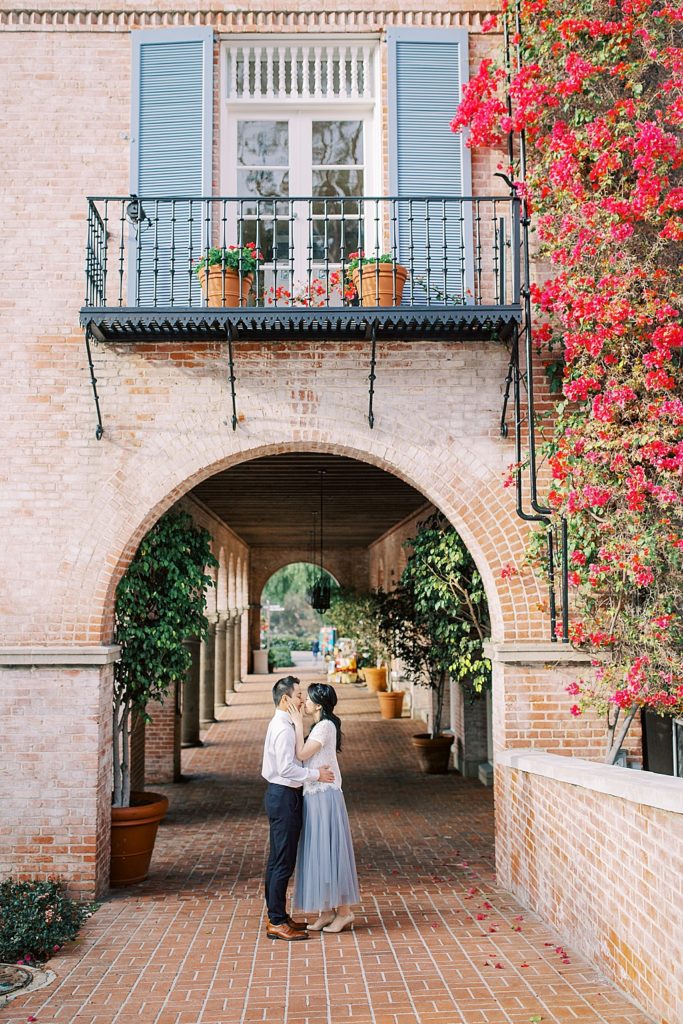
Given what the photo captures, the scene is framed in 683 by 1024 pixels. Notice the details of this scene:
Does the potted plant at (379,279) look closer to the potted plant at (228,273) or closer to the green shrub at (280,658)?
the potted plant at (228,273)

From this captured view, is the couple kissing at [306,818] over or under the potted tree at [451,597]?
under

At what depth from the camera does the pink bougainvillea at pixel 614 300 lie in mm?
6684

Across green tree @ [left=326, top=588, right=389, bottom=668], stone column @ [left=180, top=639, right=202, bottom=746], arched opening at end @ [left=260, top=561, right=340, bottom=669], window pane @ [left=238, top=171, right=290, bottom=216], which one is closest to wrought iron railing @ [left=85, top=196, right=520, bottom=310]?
window pane @ [left=238, top=171, right=290, bottom=216]

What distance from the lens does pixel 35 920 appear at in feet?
20.2

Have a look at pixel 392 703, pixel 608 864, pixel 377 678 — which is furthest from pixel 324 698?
pixel 377 678

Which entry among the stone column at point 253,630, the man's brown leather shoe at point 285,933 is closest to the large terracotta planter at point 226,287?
the man's brown leather shoe at point 285,933

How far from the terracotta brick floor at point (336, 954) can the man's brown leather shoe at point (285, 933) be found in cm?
7

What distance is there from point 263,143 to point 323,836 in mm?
6156

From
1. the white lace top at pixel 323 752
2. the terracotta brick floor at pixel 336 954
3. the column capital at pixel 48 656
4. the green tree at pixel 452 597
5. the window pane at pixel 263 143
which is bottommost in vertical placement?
the terracotta brick floor at pixel 336 954

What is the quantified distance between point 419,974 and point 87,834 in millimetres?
3078

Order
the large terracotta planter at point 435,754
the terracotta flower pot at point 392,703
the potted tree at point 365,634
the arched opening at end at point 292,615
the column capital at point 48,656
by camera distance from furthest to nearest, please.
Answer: the arched opening at end at point 292,615 < the potted tree at point 365,634 < the terracotta flower pot at point 392,703 < the large terracotta planter at point 435,754 < the column capital at point 48,656

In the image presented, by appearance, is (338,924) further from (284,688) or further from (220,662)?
(220,662)

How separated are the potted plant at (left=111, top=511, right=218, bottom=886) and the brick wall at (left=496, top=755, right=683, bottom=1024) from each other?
10.7 feet

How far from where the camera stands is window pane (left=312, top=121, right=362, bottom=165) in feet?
27.5
